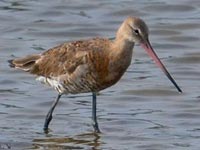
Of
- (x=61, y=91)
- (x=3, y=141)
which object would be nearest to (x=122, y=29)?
(x=61, y=91)

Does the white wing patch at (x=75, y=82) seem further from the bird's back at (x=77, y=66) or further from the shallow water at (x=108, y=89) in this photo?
the shallow water at (x=108, y=89)

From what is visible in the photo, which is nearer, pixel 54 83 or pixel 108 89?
pixel 54 83

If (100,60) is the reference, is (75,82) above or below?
below

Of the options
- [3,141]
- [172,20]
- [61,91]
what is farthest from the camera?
[172,20]

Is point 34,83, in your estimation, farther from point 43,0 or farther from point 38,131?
point 43,0

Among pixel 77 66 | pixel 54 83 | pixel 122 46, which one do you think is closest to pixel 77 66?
pixel 77 66

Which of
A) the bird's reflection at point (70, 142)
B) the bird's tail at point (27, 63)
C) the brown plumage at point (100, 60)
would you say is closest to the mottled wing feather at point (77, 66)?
the brown plumage at point (100, 60)

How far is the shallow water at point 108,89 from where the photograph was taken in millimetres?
11312

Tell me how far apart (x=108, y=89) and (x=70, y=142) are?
2.33 m

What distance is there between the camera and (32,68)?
39.1 ft

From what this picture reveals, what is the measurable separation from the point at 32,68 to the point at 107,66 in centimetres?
110

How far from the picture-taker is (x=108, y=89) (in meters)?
13.5

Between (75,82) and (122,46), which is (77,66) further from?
(122,46)

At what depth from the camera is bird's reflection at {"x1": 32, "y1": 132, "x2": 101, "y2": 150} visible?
1102 centimetres
